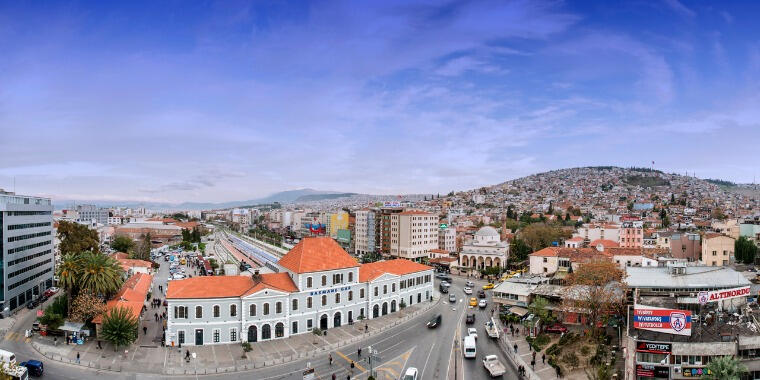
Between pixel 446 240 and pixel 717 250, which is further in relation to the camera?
pixel 446 240

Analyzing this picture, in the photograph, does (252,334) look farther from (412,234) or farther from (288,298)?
(412,234)

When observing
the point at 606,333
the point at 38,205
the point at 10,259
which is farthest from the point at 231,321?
the point at 38,205

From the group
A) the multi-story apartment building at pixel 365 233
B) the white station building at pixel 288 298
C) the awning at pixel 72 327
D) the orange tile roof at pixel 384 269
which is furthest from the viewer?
the multi-story apartment building at pixel 365 233

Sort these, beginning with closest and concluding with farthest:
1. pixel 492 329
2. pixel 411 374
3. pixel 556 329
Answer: pixel 411 374
pixel 556 329
pixel 492 329

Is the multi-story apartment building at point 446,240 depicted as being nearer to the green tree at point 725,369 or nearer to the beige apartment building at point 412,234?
the beige apartment building at point 412,234

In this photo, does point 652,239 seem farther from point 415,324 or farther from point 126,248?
point 126,248

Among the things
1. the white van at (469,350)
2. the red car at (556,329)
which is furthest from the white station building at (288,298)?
the red car at (556,329)

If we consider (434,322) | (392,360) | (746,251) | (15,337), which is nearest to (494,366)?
(392,360)
